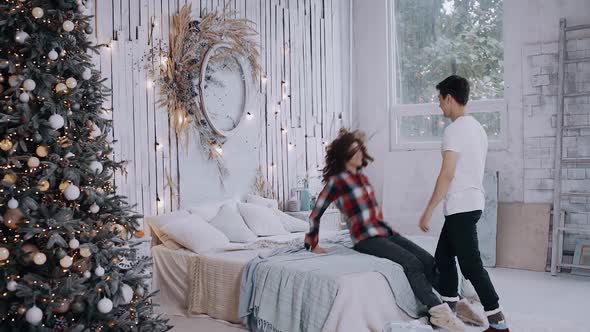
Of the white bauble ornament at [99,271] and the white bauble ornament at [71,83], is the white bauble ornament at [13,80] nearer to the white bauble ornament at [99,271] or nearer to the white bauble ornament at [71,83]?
the white bauble ornament at [71,83]

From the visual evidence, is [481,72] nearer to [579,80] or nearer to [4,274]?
[579,80]

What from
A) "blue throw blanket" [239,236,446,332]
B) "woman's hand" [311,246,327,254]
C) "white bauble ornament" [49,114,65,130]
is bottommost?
"blue throw blanket" [239,236,446,332]

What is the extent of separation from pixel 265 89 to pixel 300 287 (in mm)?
2870

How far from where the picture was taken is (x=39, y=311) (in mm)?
2299

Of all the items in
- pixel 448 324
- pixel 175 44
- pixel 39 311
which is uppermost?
pixel 175 44

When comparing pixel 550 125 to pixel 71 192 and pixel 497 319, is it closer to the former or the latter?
pixel 497 319

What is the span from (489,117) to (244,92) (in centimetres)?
267

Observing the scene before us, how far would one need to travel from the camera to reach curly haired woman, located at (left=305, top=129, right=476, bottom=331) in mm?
3537

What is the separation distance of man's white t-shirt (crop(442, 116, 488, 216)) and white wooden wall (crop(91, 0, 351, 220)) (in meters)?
1.99

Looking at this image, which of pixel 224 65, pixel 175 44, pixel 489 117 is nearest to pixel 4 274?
pixel 175 44

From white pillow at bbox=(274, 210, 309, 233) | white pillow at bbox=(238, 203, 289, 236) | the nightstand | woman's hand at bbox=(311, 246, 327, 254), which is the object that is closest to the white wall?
the nightstand

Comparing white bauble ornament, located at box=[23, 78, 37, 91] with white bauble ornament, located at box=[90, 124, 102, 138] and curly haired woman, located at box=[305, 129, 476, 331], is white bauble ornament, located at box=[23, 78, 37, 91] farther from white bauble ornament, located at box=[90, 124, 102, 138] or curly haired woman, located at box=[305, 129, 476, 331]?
curly haired woman, located at box=[305, 129, 476, 331]

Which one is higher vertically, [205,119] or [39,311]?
[205,119]

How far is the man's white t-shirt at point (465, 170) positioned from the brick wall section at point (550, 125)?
103 inches
